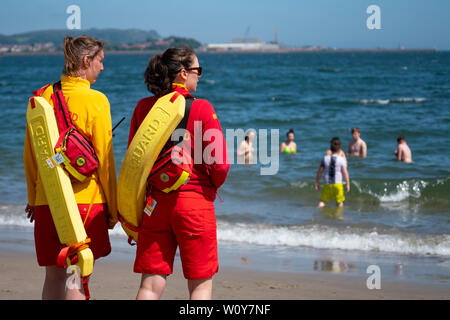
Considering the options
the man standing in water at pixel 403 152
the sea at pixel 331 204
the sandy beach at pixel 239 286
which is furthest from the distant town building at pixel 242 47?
the sandy beach at pixel 239 286

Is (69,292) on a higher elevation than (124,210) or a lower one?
lower

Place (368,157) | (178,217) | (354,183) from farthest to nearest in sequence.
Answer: (368,157) < (354,183) < (178,217)

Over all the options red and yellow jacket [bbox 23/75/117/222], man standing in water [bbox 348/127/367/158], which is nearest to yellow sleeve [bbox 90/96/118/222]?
red and yellow jacket [bbox 23/75/117/222]

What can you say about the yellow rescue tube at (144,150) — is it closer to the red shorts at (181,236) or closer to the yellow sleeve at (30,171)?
the red shorts at (181,236)

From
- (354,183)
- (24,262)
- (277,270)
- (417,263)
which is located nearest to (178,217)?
(277,270)

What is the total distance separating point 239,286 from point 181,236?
93.8 inches

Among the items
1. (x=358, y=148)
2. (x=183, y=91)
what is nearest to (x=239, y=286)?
(x=183, y=91)

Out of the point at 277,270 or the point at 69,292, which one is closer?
the point at 69,292

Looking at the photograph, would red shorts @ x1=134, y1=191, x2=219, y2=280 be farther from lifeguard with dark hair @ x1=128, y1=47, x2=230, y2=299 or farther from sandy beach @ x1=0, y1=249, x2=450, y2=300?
sandy beach @ x1=0, y1=249, x2=450, y2=300

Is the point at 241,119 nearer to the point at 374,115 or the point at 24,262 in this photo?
the point at 374,115

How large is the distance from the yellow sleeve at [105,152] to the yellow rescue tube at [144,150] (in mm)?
99

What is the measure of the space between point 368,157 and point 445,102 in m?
13.0
